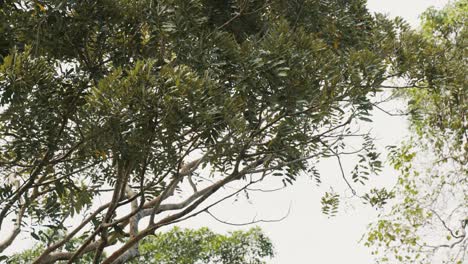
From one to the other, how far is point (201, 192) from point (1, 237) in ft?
5.36

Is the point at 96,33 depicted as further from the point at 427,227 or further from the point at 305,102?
the point at 427,227

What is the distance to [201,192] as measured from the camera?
4.00 metres

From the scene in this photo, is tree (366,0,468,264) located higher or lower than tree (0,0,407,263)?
higher

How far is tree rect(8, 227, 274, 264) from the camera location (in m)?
8.80

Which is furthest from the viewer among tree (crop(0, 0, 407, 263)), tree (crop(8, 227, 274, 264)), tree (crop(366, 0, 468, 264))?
tree (crop(8, 227, 274, 264))

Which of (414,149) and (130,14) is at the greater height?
(414,149)

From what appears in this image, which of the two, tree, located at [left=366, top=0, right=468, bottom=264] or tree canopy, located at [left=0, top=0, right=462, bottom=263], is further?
tree, located at [left=366, top=0, right=468, bottom=264]

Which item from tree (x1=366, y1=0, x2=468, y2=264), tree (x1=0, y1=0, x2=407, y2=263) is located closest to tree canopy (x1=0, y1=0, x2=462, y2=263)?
tree (x1=0, y1=0, x2=407, y2=263)

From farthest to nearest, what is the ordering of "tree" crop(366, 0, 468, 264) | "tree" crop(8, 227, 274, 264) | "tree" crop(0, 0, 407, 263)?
"tree" crop(8, 227, 274, 264) → "tree" crop(366, 0, 468, 264) → "tree" crop(0, 0, 407, 263)

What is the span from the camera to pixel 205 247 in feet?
29.1

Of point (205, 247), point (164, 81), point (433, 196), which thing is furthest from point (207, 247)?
point (164, 81)

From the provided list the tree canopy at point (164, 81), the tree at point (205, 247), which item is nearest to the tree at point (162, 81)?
the tree canopy at point (164, 81)

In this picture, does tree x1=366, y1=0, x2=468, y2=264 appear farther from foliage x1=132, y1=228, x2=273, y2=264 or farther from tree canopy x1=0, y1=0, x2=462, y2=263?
tree canopy x1=0, y1=0, x2=462, y2=263

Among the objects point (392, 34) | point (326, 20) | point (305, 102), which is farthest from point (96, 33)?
point (392, 34)
